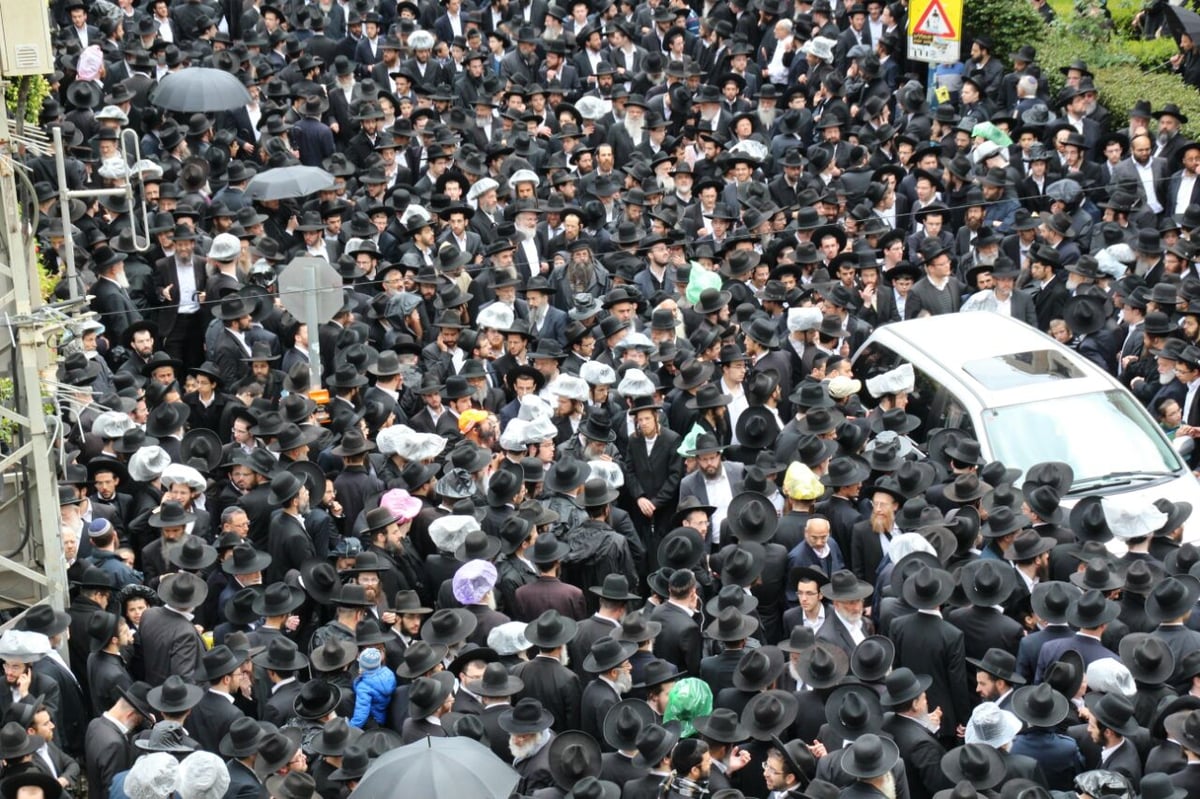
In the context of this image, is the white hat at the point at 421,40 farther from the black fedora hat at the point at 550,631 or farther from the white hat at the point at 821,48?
the black fedora hat at the point at 550,631

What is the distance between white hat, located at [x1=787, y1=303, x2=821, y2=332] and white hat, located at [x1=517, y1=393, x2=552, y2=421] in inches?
Result: 91.3

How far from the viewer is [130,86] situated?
21484 millimetres

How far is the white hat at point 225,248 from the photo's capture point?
678 inches

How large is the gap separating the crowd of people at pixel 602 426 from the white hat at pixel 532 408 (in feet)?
0.14

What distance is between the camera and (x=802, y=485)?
12.7 m

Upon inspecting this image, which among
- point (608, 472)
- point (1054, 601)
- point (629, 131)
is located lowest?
point (608, 472)

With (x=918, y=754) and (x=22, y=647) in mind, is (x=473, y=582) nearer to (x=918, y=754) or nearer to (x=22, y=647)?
(x=22, y=647)

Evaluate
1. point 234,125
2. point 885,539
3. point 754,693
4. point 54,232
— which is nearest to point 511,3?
point 234,125

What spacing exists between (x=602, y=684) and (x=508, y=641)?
727 mm

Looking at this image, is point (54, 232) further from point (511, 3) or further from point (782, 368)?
point (511, 3)

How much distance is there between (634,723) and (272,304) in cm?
816

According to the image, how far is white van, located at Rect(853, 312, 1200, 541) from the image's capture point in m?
13.4

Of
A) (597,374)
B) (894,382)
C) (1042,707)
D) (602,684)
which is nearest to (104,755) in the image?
(602,684)

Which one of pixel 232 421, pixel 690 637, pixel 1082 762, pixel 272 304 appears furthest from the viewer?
pixel 272 304
